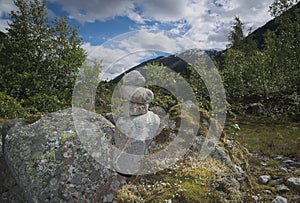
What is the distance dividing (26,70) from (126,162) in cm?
1881

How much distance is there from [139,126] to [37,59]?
18.9 m

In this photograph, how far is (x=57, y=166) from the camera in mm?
6090

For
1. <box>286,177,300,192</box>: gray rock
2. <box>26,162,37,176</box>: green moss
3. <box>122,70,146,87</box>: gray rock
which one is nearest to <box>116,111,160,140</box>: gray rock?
<box>122,70,146,87</box>: gray rock

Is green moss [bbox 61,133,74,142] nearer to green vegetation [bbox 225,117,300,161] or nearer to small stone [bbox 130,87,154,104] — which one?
small stone [bbox 130,87,154,104]

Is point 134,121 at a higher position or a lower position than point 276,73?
lower

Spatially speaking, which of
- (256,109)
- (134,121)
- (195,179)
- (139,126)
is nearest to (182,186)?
(195,179)

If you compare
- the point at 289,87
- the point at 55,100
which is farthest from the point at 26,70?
the point at 289,87

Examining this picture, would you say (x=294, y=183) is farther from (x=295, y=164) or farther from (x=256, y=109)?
(x=256, y=109)

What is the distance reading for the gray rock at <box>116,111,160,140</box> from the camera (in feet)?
22.3

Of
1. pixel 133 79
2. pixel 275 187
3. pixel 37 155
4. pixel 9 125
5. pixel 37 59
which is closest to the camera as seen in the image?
pixel 37 155

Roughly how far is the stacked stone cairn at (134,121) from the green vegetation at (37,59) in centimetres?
1364

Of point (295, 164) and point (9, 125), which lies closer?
point (9, 125)

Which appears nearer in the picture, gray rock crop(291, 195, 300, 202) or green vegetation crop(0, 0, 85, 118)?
gray rock crop(291, 195, 300, 202)

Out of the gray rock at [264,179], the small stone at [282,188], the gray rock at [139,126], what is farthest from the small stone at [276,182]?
the gray rock at [139,126]
